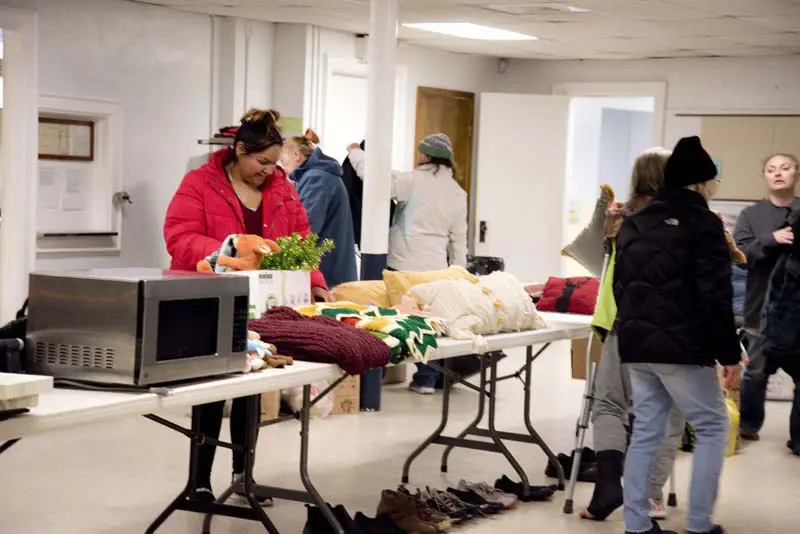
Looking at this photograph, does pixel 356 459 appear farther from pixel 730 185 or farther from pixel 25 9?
pixel 730 185

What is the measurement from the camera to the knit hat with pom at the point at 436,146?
7340 mm

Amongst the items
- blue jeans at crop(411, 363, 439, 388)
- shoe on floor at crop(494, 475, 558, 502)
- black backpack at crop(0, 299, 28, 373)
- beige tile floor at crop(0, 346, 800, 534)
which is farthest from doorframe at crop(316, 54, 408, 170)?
black backpack at crop(0, 299, 28, 373)

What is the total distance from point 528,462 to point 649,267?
78.3 inches

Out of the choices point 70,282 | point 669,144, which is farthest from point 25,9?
point 669,144

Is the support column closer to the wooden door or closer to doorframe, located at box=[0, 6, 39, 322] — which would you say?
doorframe, located at box=[0, 6, 39, 322]

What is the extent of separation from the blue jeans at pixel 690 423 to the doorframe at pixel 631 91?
6844 millimetres

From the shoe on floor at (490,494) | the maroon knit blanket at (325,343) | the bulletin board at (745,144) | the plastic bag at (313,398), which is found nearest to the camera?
the maroon knit blanket at (325,343)

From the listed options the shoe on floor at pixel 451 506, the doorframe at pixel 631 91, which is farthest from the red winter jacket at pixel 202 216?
the doorframe at pixel 631 91

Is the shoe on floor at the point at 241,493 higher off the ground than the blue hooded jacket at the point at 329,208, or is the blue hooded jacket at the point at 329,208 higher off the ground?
the blue hooded jacket at the point at 329,208

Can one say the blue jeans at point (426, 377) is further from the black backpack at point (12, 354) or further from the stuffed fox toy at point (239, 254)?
the black backpack at point (12, 354)

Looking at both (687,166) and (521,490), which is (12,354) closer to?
(687,166)

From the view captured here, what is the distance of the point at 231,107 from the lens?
908 cm

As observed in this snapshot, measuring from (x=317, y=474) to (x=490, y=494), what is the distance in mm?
848

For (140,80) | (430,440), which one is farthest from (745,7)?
(140,80)
